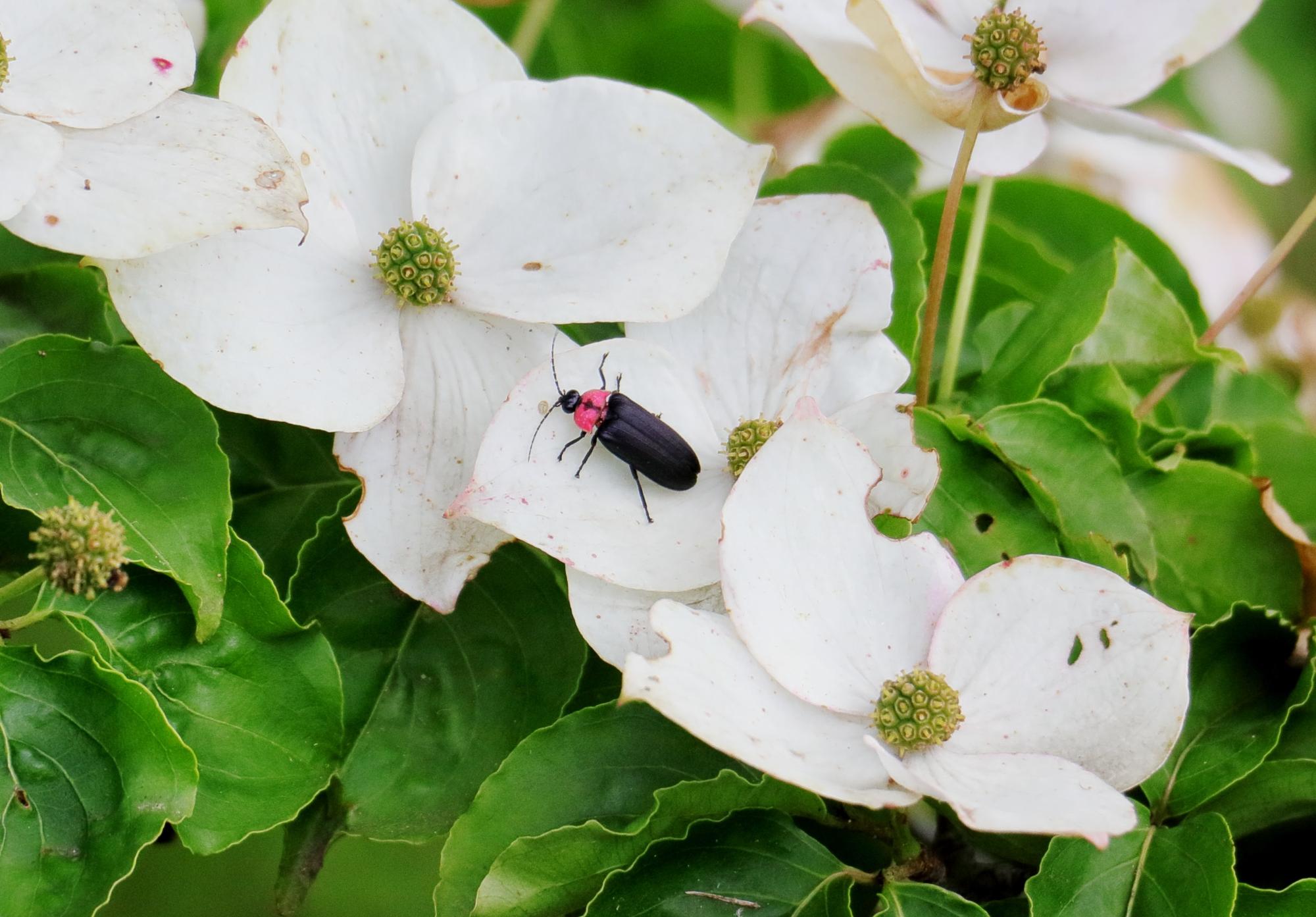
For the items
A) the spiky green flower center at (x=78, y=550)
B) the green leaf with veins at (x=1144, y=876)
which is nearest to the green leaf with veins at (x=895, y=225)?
the green leaf with veins at (x=1144, y=876)

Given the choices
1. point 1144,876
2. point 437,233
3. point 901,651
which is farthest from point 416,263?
point 1144,876

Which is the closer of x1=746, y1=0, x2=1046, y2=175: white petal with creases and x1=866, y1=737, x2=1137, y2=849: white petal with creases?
x1=866, y1=737, x2=1137, y2=849: white petal with creases

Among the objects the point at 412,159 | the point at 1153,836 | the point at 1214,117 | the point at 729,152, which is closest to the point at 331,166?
the point at 412,159

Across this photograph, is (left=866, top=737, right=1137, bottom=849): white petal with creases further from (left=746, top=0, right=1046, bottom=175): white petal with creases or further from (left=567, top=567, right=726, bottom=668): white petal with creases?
(left=746, top=0, right=1046, bottom=175): white petal with creases

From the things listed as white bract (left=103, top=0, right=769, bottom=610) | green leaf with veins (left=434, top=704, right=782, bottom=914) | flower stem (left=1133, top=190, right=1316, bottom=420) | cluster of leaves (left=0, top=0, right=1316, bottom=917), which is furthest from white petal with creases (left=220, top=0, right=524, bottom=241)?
flower stem (left=1133, top=190, right=1316, bottom=420)

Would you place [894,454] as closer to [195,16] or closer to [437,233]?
[437,233]

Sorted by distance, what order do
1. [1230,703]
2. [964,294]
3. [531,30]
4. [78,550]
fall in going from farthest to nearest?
[531,30] < [964,294] < [1230,703] < [78,550]
